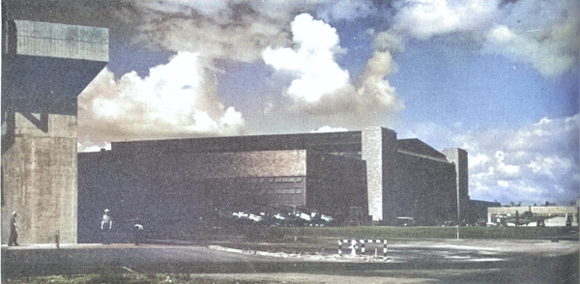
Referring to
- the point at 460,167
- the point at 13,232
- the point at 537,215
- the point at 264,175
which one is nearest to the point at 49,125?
the point at 13,232

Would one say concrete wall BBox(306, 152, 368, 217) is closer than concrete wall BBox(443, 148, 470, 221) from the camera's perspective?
No

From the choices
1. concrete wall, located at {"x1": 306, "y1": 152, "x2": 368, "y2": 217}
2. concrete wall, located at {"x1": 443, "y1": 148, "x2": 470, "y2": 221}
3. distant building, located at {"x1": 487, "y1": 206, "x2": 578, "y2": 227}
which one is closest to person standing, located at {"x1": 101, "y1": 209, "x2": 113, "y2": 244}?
concrete wall, located at {"x1": 306, "y1": 152, "x2": 368, "y2": 217}

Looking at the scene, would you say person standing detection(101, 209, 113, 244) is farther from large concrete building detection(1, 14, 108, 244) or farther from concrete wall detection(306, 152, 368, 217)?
concrete wall detection(306, 152, 368, 217)

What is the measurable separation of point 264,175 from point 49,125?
301 cm

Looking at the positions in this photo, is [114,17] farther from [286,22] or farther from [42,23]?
[286,22]

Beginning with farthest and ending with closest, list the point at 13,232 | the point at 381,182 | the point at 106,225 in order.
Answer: the point at 381,182 → the point at 106,225 → the point at 13,232

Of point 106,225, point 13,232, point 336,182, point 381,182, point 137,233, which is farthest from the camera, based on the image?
point 336,182

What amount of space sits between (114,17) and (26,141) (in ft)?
6.64

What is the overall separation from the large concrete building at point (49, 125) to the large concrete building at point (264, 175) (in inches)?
11.8

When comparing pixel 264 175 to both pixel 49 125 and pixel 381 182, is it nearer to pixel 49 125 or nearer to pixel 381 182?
pixel 381 182

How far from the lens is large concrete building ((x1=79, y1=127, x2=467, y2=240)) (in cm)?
1278

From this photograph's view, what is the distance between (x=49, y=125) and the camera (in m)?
12.8

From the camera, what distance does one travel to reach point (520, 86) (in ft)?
41.6

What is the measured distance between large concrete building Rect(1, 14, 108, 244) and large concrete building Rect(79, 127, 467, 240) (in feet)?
0.99
